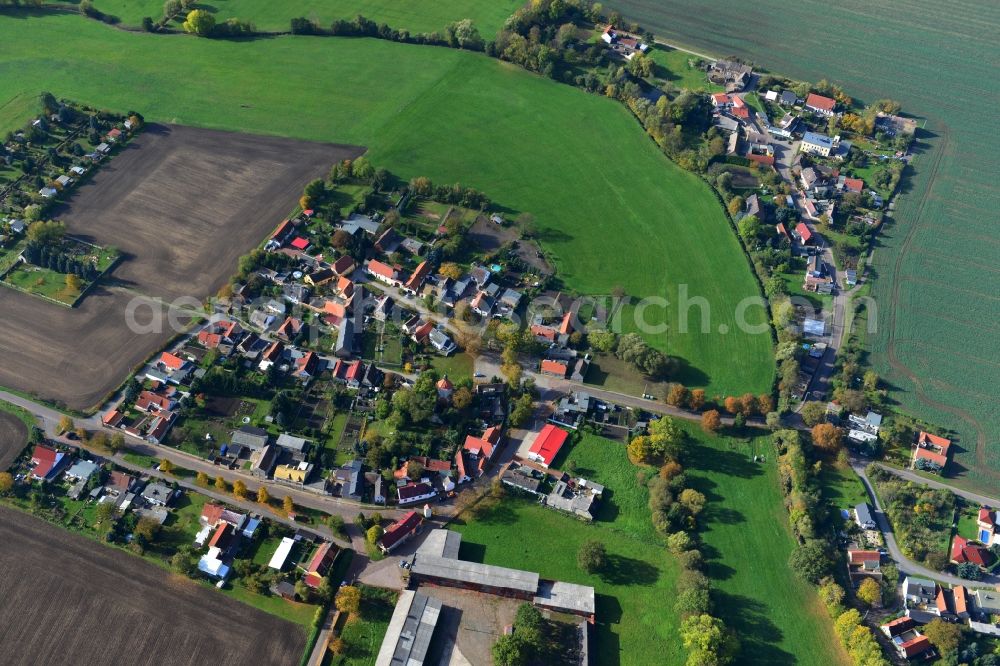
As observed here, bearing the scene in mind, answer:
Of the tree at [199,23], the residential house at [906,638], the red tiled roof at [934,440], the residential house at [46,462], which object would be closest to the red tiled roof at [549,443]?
the residential house at [906,638]

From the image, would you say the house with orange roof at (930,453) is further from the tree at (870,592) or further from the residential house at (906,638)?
the residential house at (906,638)

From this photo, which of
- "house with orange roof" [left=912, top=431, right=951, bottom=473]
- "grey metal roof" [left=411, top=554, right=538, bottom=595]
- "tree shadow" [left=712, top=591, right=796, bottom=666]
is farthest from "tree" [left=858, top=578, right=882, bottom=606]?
"grey metal roof" [left=411, top=554, right=538, bottom=595]

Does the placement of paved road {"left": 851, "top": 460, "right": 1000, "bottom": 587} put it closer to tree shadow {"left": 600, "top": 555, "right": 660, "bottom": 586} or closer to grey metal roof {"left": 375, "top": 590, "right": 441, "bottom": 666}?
tree shadow {"left": 600, "top": 555, "right": 660, "bottom": 586}

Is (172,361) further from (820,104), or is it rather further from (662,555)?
(820,104)

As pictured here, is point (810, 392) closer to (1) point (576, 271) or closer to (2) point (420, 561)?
(1) point (576, 271)

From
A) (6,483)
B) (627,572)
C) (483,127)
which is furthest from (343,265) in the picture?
(627,572)
